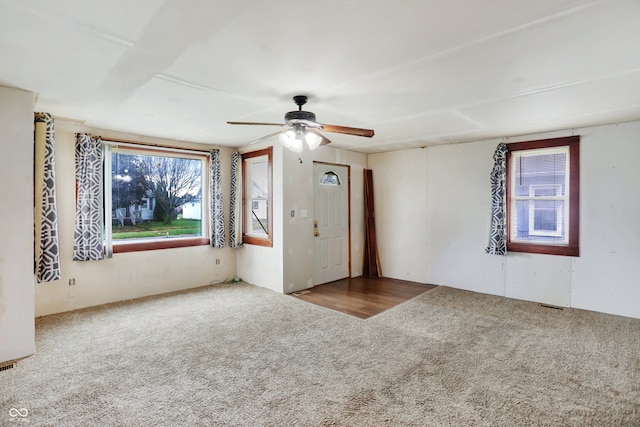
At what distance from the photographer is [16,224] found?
2.95 meters

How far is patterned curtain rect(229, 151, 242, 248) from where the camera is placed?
18.9 feet

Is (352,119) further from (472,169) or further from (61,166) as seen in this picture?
(61,166)

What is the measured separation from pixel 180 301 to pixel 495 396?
402cm

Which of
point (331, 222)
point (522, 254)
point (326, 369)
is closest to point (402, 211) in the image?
point (331, 222)

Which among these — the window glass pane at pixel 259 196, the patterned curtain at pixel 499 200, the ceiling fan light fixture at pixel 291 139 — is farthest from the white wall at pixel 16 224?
the patterned curtain at pixel 499 200

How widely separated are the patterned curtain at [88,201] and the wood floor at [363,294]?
2820 millimetres

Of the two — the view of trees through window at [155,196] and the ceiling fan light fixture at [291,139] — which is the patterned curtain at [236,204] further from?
the ceiling fan light fixture at [291,139]

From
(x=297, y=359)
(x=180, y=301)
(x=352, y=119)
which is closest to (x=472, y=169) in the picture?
(x=352, y=119)

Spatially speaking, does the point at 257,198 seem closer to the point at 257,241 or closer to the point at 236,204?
the point at 236,204

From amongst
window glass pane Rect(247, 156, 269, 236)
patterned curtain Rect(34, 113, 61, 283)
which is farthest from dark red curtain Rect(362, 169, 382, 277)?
patterned curtain Rect(34, 113, 61, 283)

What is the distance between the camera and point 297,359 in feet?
9.80

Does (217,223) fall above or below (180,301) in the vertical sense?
above

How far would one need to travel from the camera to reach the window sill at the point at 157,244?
477 centimetres

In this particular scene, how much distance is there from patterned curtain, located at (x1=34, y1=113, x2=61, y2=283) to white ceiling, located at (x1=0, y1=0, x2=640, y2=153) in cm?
44
